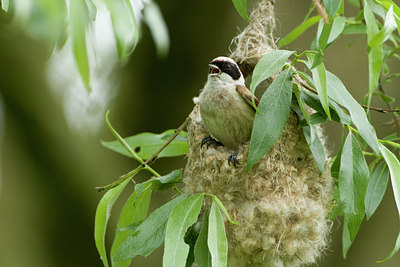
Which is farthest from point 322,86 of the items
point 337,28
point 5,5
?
point 5,5

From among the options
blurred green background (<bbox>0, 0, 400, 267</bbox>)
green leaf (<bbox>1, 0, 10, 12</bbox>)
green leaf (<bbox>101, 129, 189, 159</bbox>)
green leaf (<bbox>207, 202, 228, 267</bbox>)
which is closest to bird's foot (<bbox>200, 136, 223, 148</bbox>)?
green leaf (<bbox>101, 129, 189, 159</bbox>)

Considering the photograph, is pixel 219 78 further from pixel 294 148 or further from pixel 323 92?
pixel 323 92

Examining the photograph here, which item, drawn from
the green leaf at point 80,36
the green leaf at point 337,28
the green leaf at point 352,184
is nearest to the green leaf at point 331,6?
the green leaf at point 337,28

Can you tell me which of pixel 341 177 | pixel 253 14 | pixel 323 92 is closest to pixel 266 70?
pixel 323 92

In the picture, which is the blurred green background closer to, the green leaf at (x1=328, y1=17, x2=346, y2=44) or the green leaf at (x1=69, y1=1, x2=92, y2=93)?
the green leaf at (x1=328, y1=17, x2=346, y2=44)

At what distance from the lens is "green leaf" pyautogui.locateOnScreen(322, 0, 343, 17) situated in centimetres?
153

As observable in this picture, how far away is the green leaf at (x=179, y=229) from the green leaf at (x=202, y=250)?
97 mm

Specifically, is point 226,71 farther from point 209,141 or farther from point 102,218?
point 102,218

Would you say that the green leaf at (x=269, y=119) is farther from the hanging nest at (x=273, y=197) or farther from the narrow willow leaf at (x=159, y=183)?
the narrow willow leaf at (x=159, y=183)

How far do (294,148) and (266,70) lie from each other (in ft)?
2.12

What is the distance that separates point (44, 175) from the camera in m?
4.45

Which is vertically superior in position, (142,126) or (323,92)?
(323,92)

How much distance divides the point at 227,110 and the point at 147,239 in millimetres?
833

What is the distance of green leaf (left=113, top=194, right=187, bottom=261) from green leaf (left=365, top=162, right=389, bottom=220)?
2.85ft
